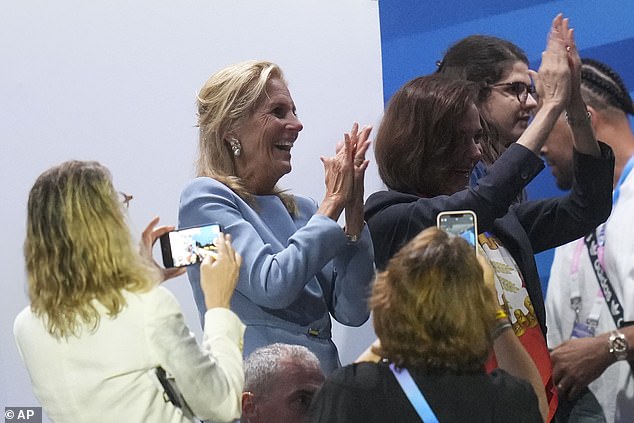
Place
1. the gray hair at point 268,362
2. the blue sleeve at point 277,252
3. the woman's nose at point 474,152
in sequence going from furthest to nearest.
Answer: the woman's nose at point 474,152 < the blue sleeve at point 277,252 < the gray hair at point 268,362

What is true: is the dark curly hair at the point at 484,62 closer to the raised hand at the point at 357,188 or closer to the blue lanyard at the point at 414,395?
the raised hand at the point at 357,188

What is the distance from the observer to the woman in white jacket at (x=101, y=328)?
218 cm

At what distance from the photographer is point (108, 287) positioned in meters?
2.21

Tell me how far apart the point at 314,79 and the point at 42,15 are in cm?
101

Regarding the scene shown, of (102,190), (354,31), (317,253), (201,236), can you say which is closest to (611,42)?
(354,31)

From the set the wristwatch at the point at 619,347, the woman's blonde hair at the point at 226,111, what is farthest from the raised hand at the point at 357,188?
the wristwatch at the point at 619,347

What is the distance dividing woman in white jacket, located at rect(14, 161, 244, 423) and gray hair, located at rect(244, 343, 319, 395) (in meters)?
0.37

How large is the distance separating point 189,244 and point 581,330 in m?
1.31

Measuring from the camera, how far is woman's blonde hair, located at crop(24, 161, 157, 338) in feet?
7.23

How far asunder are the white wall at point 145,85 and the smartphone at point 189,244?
130 centimetres

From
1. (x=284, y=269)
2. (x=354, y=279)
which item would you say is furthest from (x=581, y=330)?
(x=284, y=269)

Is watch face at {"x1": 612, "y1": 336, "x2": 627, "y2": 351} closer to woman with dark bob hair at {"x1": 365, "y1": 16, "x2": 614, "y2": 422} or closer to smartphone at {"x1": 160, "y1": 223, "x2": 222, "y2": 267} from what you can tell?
woman with dark bob hair at {"x1": 365, "y1": 16, "x2": 614, "y2": 422}

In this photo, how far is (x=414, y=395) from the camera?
2.08 metres

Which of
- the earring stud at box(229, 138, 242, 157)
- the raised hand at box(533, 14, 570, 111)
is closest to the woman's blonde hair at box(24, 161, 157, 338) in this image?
the earring stud at box(229, 138, 242, 157)
